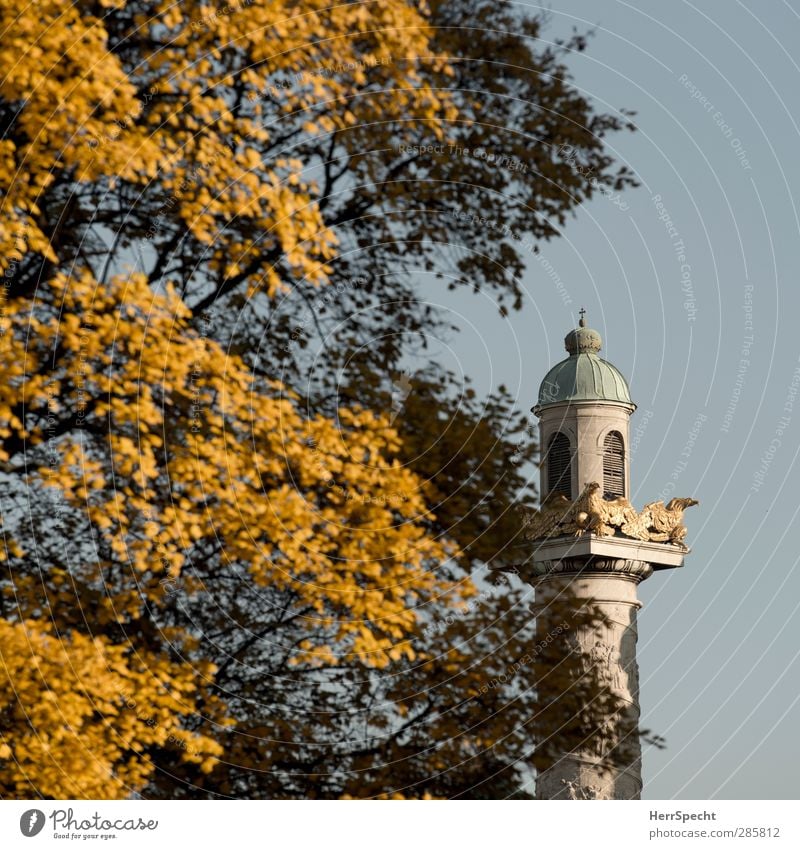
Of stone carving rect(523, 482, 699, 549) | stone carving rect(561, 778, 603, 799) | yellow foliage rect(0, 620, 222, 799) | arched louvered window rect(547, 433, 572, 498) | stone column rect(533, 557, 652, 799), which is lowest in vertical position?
yellow foliage rect(0, 620, 222, 799)

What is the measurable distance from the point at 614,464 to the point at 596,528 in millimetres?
2556

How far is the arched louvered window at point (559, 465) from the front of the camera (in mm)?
29609

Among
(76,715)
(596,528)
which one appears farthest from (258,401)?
(596,528)

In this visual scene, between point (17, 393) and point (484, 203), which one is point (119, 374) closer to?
point (17, 393)

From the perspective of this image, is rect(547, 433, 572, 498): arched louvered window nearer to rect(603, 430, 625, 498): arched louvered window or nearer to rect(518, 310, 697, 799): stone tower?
rect(518, 310, 697, 799): stone tower

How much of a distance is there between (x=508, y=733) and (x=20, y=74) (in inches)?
303

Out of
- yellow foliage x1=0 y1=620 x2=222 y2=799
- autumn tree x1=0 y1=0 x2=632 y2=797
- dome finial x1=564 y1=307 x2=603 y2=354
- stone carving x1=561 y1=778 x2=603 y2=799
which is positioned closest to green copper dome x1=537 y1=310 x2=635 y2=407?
dome finial x1=564 y1=307 x2=603 y2=354

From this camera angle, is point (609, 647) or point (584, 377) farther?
point (584, 377)

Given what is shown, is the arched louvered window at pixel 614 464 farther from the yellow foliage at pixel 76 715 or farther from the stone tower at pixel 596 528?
the yellow foliage at pixel 76 715

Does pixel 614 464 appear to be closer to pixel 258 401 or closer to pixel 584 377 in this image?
pixel 584 377

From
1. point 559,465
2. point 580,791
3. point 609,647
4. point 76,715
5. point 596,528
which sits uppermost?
point 559,465

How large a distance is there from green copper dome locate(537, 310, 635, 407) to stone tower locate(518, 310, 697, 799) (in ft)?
0.06

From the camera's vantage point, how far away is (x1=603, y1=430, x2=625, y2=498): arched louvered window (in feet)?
97.0

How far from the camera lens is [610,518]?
1091 inches
